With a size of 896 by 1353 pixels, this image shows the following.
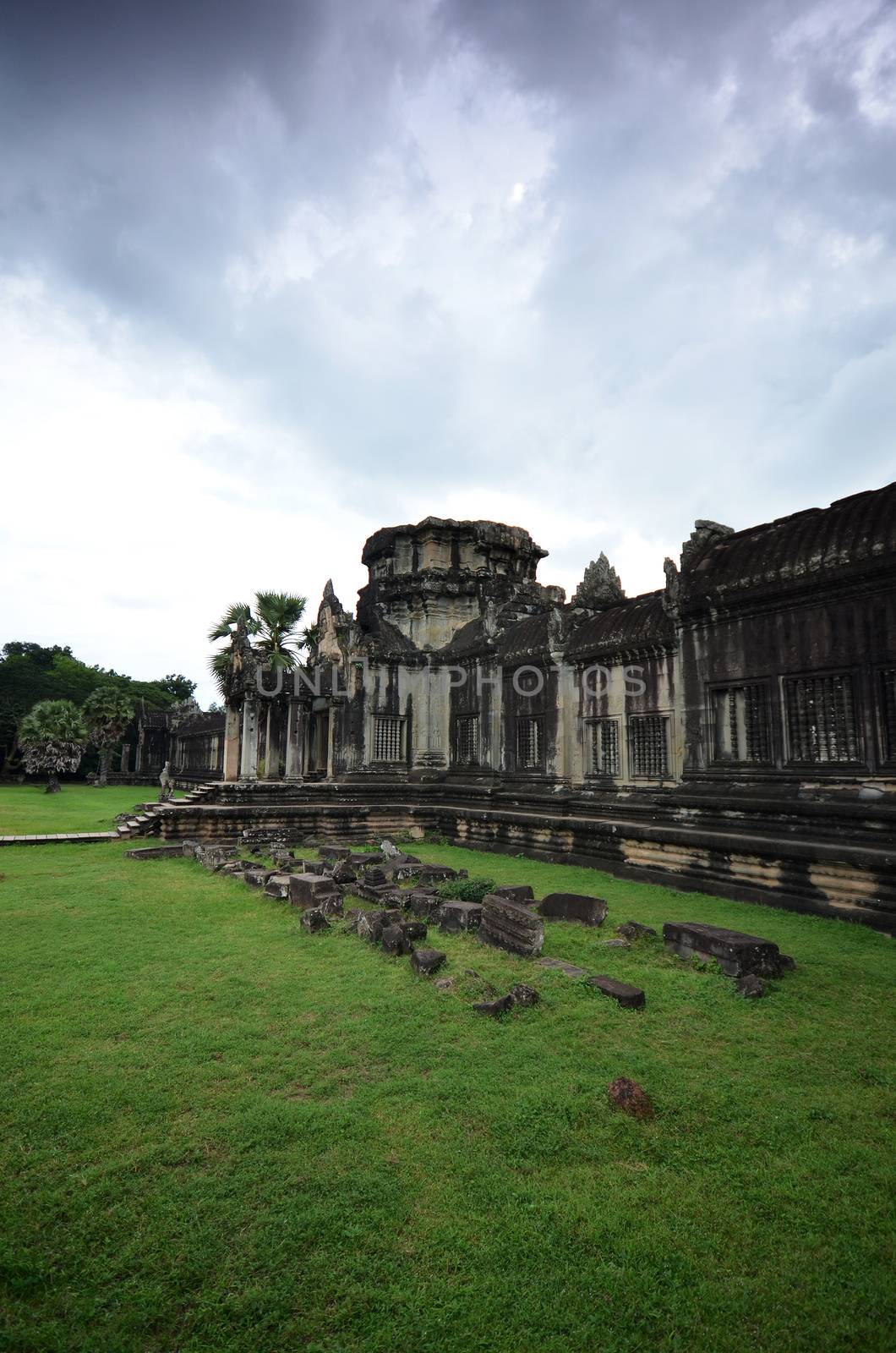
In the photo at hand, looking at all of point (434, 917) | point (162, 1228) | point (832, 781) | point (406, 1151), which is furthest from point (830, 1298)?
point (832, 781)

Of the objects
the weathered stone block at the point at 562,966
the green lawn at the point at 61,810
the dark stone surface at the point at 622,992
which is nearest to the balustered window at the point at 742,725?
the weathered stone block at the point at 562,966

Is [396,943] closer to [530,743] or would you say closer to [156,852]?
[156,852]

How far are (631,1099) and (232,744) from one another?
19437 millimetres

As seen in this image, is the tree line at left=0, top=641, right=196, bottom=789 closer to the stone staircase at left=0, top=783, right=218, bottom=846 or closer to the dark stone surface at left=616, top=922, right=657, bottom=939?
the stone staircase at left=0, top=783, right=218, bottom=846

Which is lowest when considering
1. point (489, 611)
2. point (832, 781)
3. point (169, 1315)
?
point (169, 1315)

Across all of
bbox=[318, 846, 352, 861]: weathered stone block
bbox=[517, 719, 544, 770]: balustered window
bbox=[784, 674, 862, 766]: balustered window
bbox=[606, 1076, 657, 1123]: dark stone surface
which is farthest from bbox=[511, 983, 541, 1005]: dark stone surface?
bbox=[517, 719, 544, 770]: balustered window

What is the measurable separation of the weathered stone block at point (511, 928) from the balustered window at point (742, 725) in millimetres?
5416

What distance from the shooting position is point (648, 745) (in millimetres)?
12867

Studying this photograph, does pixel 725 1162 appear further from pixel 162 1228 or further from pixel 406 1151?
pixel 162 1228

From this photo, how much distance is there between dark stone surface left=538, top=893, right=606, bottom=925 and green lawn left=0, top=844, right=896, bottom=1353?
5.96ft

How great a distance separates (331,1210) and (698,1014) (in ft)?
10.9

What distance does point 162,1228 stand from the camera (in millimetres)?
2785

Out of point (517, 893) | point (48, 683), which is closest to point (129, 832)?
point (517, 893)

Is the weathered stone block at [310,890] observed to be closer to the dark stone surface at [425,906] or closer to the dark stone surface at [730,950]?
the dark stone surface at [425,906]
